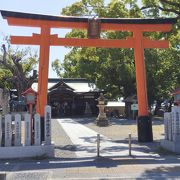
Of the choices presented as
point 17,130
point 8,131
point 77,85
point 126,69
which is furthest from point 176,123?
point 77,85

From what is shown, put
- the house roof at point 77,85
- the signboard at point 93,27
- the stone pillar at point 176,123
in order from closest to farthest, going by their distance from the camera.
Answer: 1. the stone pillar at point 176,123
2. the signboard at point 93,27
3. the house roof at point 77,85

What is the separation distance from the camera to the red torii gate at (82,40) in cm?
1595

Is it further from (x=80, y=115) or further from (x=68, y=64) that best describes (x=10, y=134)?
(x=68, y=64)

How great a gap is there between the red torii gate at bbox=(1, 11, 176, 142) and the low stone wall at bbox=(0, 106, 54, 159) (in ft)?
7.19

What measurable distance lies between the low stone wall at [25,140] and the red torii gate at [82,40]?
7.19 feet

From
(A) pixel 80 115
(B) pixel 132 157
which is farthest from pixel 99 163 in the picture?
(A) pixel 80 115

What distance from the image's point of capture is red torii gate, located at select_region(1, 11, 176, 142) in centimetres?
1595

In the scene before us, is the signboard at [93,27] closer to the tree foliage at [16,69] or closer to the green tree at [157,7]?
the green tree at [157,7]

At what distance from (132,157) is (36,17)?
6.84 meters

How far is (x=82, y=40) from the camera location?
16.8 metres

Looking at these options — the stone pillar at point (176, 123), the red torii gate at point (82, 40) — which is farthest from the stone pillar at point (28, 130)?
the stone pillar at point (176, 123)

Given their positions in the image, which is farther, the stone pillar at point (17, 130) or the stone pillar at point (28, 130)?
the stone pillar at point (28, 130)

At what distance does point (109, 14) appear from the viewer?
23.0 meters

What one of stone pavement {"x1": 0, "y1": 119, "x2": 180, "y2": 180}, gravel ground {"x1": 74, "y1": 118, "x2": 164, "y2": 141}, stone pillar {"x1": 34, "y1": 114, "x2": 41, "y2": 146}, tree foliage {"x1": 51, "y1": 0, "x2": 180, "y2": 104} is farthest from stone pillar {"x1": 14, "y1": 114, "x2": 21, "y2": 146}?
tree foliage {"x1": 51, "y1": 0, "x2": 180, "y2": 104}
